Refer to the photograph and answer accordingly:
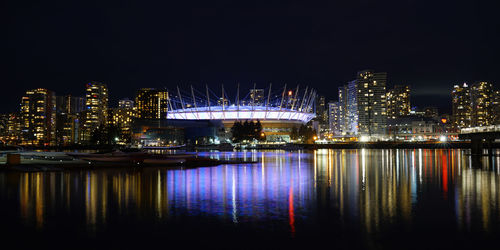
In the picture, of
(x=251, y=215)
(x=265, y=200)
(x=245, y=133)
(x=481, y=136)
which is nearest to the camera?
(x=251, y=215)

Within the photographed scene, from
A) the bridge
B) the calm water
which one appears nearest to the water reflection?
the calm water

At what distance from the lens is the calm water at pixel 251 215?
11672 millimetres

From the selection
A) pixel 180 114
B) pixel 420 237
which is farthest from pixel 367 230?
pixel 180 114

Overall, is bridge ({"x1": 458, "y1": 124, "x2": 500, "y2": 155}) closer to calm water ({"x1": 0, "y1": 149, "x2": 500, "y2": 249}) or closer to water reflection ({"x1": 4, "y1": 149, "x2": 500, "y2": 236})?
water reflection ({"x1": 4, "y1": 149, "x2": 500, "y2": 236})

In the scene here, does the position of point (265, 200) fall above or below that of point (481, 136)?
below

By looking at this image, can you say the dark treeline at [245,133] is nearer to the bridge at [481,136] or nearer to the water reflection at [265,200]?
the bridge at [481,136]

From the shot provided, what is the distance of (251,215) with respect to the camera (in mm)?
15195

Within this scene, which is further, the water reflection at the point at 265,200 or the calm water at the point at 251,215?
the water reflection at the point at 265,200

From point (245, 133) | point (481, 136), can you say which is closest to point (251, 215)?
point (481, 136)

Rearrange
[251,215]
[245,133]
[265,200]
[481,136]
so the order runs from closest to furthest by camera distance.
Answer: [251,215]
[265,200]
[481,136]
[245,133]

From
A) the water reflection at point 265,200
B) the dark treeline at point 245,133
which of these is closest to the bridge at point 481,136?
the water reflection at point 265,200

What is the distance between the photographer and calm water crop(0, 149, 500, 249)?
1167cm

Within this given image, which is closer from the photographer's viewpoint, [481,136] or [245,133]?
[481,136]

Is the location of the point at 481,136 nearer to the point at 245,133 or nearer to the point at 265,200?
the point at 265,200
